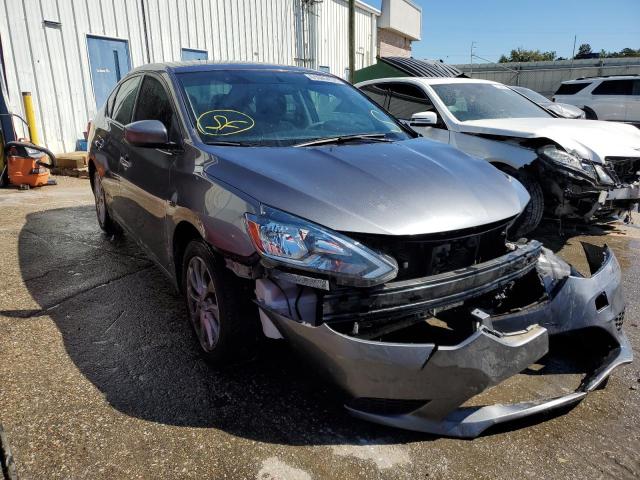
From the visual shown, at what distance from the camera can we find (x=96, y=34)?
970 cm

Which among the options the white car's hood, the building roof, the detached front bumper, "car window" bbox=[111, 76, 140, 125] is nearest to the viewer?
the detached front bumper

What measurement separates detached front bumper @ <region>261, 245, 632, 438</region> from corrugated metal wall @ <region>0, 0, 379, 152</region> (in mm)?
8863

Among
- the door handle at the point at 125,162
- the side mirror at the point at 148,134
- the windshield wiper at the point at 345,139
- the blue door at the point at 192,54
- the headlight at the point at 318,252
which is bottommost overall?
the headlight at the point at 318,252

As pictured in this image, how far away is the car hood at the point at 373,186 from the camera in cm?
206

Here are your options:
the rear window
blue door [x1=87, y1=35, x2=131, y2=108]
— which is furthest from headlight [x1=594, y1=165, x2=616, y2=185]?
the rear window

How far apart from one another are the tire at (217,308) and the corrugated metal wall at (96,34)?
25.6 ft

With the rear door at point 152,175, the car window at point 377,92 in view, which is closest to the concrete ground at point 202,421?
the rear door at point 152,175

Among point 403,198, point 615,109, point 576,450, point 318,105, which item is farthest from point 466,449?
point 615,109

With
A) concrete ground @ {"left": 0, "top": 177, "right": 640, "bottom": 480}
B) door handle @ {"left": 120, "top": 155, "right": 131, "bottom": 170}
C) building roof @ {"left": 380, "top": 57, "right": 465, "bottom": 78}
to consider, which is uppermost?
building roof @ {"left": 380, "top": 57, "right": 465, "bottom": 78}

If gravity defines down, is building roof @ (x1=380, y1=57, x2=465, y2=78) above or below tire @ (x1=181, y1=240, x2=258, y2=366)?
above

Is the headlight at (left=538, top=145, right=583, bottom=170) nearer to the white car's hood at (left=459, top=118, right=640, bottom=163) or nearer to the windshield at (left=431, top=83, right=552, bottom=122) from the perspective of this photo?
the white car's hood at (left=459, top=118, right=640, bottom=163)

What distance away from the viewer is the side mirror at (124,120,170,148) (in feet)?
9.03

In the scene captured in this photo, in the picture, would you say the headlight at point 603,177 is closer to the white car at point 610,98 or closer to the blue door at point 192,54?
the blue door at point 192,54

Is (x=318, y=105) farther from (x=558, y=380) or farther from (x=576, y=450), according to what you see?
(x=576, y=450)
